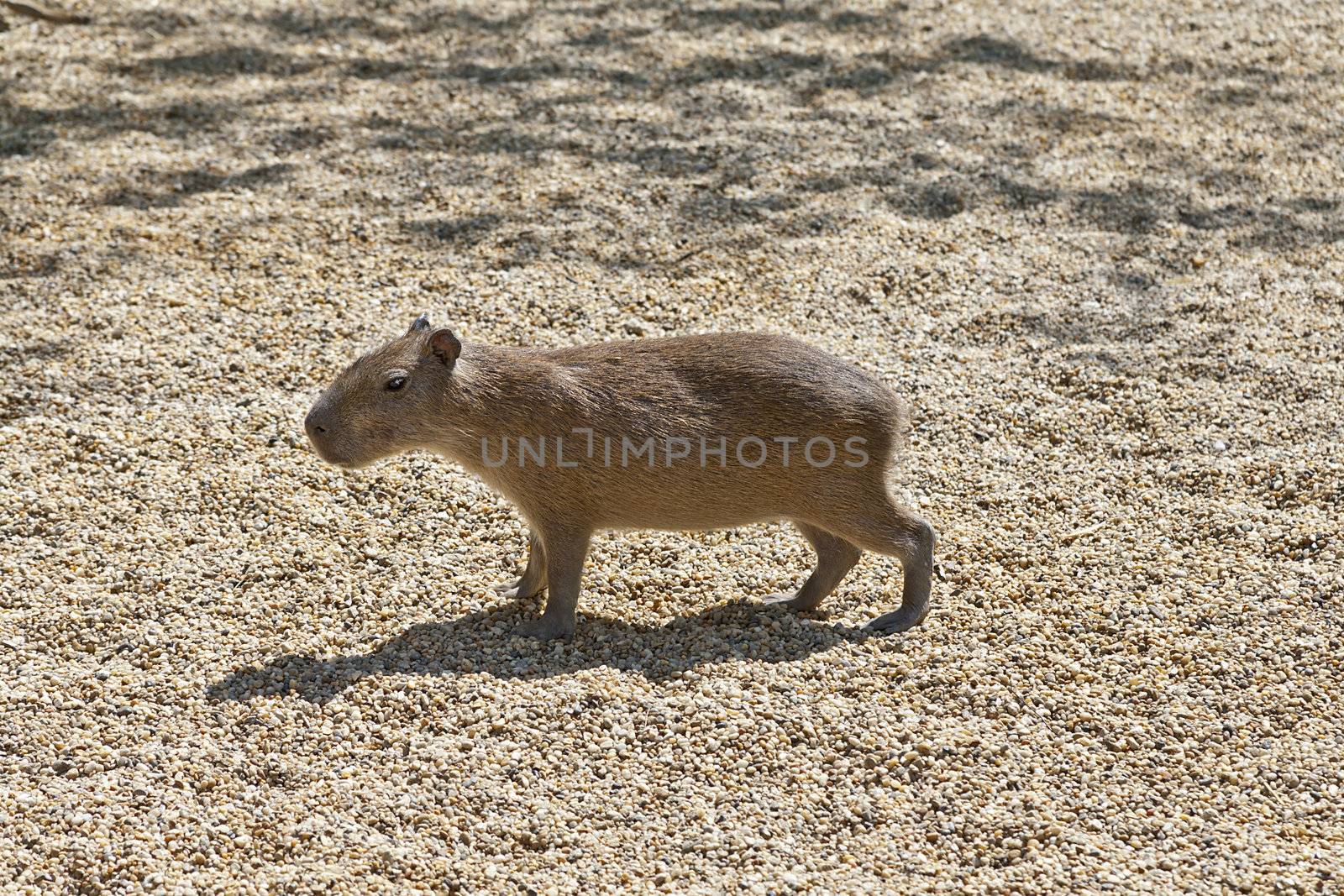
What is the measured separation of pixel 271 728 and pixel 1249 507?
3444 millimetres

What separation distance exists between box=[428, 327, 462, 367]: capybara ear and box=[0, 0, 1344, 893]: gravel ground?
867mm

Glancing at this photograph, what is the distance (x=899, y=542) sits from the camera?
14.3 feet

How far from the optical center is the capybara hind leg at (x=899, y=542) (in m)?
4.31

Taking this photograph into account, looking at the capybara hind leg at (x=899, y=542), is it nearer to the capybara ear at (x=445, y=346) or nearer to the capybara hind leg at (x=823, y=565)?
the capybara hind leg at (x=823, y=565)

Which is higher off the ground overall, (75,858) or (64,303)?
(64,303)

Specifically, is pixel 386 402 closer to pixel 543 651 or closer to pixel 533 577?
pixel 533 577

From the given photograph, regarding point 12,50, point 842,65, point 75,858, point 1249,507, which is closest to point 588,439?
point 75,858

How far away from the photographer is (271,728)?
3.90 meters

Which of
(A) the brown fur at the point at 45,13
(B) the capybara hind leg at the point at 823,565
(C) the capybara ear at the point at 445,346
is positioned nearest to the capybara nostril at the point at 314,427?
(C) the capybara ear at the point at 445,346

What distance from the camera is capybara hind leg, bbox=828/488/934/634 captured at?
4.31 meters

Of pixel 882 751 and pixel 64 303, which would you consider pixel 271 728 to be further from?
pixel 64 303

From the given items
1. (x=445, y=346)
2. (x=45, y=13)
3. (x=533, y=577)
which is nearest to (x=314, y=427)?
(x=445, y=346)

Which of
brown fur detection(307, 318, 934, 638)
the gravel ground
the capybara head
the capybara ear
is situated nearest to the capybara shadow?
the gravel ground

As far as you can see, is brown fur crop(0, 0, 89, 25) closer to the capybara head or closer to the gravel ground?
the gravel ground
